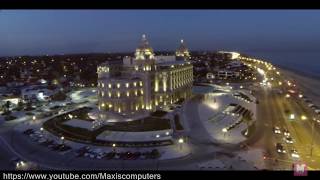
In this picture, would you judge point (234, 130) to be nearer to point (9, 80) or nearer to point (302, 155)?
point (302, 155)

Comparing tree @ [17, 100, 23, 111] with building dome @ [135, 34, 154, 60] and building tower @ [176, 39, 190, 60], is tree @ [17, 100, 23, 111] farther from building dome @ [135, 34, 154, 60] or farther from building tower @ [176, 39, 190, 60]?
building tower @ [176, 39, 190, 60]

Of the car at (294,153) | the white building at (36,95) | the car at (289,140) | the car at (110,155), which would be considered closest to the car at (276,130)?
the car at (289,140)

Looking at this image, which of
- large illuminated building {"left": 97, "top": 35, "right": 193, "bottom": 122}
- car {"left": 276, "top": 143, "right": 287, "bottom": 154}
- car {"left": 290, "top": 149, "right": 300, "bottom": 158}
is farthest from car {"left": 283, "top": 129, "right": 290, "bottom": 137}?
large illuminated building {"left": 97, "top": 35, "right": 193, "bottom": 122}

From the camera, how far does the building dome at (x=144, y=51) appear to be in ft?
46.2

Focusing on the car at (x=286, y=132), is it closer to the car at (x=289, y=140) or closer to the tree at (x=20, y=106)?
the car at (x=289, y=140)

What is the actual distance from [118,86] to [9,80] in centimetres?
1392

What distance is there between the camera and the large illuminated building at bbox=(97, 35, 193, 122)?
12969mm

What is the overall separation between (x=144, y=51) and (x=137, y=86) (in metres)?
1.68

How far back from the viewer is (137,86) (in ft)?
43.8

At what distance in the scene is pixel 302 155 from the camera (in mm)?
8562

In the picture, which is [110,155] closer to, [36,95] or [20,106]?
[20,106]
